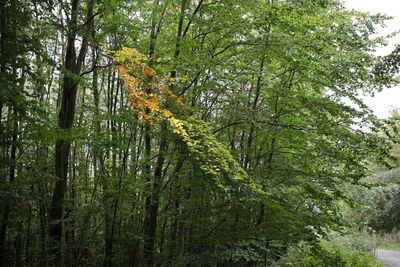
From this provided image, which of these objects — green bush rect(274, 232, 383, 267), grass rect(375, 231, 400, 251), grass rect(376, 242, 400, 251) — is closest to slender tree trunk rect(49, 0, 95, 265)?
green bush rect(274, 232, 383, 267)

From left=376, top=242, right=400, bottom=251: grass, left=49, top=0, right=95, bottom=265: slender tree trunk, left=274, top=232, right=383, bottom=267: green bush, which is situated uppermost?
left=49, top=0, right=95, bottom=265: slender tree trunk

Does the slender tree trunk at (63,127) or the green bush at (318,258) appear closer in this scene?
the slender tree trunk at (63,127)

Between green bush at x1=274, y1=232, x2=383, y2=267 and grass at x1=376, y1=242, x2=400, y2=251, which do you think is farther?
grass at x1=376, y1=242, x2=400, y2=251

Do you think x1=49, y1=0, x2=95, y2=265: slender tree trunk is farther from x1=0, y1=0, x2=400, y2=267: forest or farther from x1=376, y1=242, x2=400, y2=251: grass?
x1=376, y1=242, x2=400, y2=251: grass

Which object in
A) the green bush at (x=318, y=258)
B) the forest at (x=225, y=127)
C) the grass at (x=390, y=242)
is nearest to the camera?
the forest at (x=225, y=127)

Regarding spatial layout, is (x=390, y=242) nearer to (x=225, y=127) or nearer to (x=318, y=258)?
(x=318, y=258)

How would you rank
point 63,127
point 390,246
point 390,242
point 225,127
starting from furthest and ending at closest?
point 390,242 → point 390,246 → point 225,127 → point 63,127

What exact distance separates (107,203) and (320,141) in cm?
441

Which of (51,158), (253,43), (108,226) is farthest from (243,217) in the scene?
(51,158)

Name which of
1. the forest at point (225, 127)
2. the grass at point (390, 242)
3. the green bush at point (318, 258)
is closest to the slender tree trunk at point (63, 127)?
the forest at point (225, 127)

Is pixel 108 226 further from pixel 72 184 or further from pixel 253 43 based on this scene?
pixel 253 43

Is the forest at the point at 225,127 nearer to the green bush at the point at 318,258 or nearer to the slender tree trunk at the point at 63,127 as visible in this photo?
the slender tree trunk at the point at 63,127

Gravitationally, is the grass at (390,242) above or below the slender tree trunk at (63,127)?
below

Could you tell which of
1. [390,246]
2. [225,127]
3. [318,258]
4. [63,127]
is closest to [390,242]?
[390,246]
